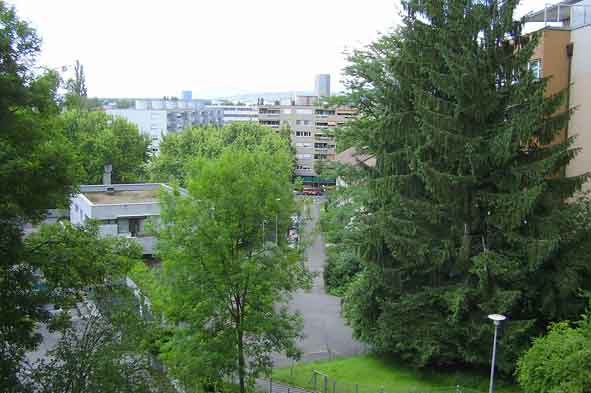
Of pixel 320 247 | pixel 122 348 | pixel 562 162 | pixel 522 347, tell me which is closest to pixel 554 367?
pixel 522 347

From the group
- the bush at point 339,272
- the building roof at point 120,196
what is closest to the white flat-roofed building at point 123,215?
the building roof at point 120,196

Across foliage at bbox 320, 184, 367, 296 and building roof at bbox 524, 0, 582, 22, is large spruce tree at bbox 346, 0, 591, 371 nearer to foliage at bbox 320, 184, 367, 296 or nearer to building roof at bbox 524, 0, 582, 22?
foliage at bbox 320, 184, 367, 296

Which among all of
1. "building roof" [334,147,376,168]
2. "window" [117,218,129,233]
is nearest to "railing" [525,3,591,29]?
"building roof" [334,147,376,168]

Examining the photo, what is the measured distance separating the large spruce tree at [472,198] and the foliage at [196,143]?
3080cm

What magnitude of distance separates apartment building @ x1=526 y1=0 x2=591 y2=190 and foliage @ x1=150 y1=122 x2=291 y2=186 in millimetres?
30301

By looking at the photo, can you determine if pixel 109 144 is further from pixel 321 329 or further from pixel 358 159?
pixel 358 159

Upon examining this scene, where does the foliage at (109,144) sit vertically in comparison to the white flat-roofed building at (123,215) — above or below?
above

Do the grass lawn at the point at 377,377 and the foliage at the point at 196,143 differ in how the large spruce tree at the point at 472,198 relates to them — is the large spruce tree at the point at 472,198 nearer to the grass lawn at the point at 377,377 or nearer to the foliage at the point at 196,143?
the grass lawn at the point at 377,377

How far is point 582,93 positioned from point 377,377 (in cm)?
1147

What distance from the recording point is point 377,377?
18.2 metres

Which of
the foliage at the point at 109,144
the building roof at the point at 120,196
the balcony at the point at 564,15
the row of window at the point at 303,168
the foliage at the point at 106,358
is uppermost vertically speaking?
the balcony at the point at 564,15

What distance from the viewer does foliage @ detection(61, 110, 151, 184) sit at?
48.1 m

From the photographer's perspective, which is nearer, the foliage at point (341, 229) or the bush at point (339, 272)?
the foliage at point (341, 229)

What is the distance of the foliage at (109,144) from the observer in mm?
48125
